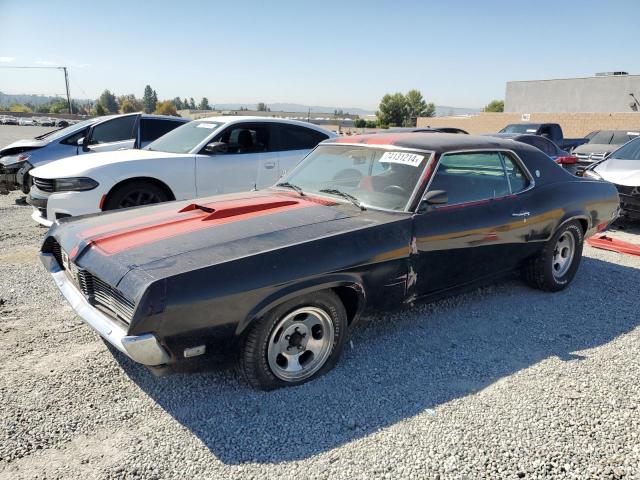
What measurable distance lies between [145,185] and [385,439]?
461 centimetres

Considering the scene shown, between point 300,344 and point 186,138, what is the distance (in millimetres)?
4606

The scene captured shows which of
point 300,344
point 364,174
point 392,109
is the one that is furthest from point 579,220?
point 392,109

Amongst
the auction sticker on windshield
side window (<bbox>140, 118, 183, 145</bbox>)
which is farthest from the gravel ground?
side window (<bbox>140, 118, 183, 145</bbox>)

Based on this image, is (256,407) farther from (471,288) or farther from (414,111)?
(414,111)

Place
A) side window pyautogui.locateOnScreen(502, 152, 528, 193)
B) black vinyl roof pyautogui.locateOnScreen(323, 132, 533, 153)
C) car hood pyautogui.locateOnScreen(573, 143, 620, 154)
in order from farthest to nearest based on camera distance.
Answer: car hood pyautogui.locateOnScreen(573, 143, 620, 154) < side window pyautogui.locateOnScreen(502, 152, 528, 193) < black vinyl roof pyautogui.locateOnScreen(323, 132, 533, 153)

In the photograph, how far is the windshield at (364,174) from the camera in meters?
3.54

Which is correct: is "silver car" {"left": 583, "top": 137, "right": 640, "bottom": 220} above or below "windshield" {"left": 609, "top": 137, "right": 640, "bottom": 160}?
below

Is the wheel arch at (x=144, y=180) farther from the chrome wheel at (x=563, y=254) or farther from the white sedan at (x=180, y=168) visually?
the chrome wheel at (x=563, y=254)

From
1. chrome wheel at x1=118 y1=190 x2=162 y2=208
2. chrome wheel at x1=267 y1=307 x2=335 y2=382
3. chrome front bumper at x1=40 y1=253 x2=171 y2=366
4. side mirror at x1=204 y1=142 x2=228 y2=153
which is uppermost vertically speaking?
side mirror at x1=204 y1=142 x2=228 y2=153

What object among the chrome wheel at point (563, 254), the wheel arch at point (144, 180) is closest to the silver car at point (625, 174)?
the chrome wheel at point (563, 254)

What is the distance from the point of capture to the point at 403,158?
371 centimetres

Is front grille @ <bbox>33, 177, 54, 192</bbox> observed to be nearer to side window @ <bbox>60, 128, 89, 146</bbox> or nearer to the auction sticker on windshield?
side window @ <bbox>60, 128, 89, 146</bbox>

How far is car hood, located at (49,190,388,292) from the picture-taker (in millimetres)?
2619

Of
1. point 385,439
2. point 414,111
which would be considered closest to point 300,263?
point 385,439
